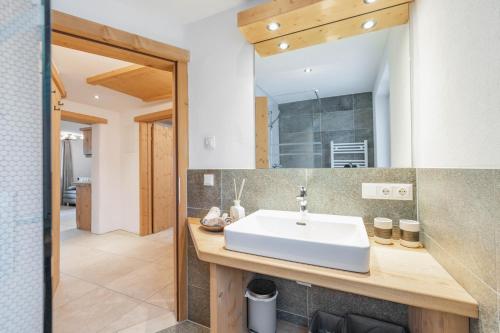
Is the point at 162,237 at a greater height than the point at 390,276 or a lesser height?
lesser

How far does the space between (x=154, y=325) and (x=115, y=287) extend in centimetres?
81

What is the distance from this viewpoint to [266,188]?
4.75 feet

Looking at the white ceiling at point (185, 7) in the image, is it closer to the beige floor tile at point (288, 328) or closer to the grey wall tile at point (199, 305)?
the grey wall tile at point (199, 305)

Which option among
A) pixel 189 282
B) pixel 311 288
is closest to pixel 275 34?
pixel 311 288

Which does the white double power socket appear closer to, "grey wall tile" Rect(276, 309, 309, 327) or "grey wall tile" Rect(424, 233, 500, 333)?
"grey wall tile" Rect(424, 233, 500, 333)

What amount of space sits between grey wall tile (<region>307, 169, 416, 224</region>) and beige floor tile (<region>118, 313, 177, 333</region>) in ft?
4.70

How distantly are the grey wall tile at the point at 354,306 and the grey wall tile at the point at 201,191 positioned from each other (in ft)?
2.97

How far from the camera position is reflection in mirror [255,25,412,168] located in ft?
4.02

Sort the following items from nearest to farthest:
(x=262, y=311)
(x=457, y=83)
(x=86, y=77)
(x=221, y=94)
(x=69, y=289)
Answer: (x=457, y=83)
(x=262, y=311)
(x=221, y=94)
(x=69, y=289)
(x=86, y=77)

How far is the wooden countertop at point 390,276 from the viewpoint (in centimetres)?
65

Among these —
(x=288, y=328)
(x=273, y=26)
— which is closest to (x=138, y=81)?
(x=273, y=26)

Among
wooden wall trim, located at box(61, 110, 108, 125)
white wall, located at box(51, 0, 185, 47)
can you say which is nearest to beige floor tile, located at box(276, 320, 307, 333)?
white wall, located at box(51, 0, 185, 47)

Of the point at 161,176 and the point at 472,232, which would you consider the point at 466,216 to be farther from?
the point at 161,176

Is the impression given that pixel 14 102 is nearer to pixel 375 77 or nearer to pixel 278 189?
pixel 278 189
